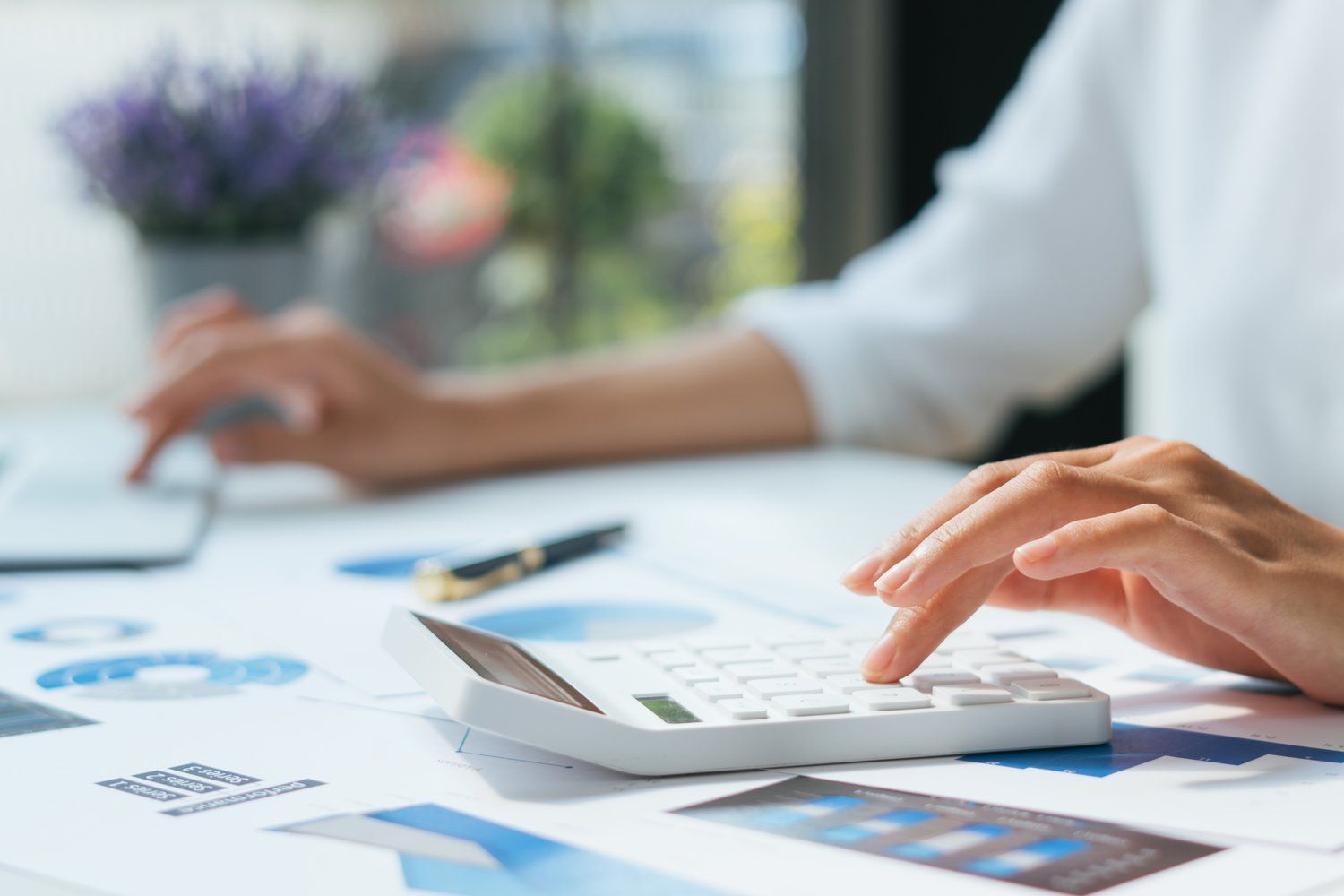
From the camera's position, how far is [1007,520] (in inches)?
17.4

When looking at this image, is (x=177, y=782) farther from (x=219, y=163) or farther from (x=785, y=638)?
(x=219, y=163)

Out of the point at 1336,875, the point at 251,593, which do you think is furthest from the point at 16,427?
the point at 1336,875

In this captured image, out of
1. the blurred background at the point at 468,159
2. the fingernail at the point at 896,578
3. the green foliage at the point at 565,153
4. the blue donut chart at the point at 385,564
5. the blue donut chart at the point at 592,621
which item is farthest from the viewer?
the green foliage at the point at 565,153

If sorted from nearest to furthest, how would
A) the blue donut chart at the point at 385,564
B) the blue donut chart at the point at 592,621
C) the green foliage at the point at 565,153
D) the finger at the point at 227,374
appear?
the blue donut chart at the point at 592,621 → the blue donut chart at the point at 385,564 → the finger at the point at 227,374 → the green foliage at the point at 565,153

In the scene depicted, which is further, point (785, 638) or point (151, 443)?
point (151, 443)

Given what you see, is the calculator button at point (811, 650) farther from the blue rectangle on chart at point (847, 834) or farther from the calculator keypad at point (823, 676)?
the blue rectangle on chart at point (847, 834)

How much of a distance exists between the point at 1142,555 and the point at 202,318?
793mm

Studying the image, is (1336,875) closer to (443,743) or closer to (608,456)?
(443,743)


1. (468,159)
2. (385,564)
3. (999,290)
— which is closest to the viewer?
(385,564)

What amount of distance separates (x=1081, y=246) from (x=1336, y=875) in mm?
773

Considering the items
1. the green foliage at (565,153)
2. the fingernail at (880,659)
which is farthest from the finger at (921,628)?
the green foliage at (565,153)

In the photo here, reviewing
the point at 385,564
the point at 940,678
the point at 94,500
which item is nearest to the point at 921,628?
the point at 940,678

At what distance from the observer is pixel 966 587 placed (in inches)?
18.0

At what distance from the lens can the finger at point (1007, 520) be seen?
434 millimetres
